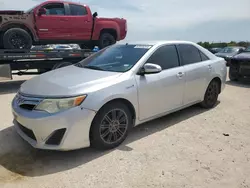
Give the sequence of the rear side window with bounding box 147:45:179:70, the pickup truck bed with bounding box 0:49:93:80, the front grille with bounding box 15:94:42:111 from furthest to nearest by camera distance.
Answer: the pickup truck bed with bounding box 0:49:93:80, the rear side window with bounding box 147:45:179:70, the front grille with bounding box 15:94:42:111

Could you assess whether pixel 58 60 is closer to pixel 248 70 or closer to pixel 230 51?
pixel 248 70

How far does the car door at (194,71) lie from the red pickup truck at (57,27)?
471 centimetres

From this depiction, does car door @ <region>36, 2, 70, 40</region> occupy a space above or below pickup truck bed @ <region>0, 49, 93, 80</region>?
above

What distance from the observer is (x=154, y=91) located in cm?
393

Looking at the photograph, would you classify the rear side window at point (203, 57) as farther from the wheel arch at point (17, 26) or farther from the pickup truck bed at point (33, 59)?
the wheel arch at point (17, 26)

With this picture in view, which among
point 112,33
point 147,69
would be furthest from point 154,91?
point 112,33

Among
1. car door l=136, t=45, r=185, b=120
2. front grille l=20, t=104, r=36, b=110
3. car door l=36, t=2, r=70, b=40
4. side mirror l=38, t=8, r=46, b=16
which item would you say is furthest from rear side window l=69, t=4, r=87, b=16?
front grille l=20, t=104, r=36, b=110

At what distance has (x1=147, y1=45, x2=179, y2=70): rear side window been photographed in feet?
13.6

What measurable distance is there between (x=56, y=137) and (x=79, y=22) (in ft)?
20.4

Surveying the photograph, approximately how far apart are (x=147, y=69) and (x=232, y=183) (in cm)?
188

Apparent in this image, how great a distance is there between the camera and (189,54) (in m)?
4.90

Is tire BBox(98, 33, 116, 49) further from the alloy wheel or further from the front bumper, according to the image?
the front bumper

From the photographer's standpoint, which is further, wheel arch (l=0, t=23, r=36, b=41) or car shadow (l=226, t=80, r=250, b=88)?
car shadow (l=226, t=80, r=250, b=88)

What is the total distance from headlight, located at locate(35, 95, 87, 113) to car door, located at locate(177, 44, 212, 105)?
227 cm
